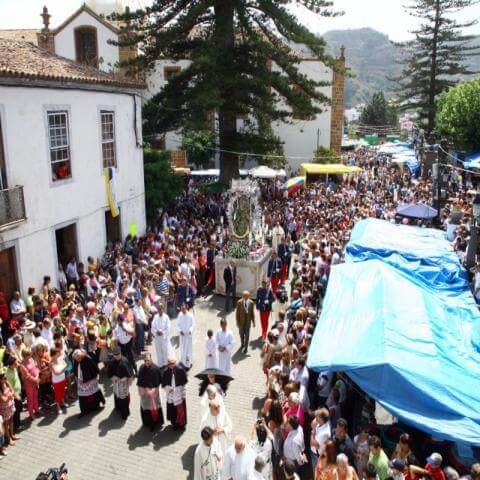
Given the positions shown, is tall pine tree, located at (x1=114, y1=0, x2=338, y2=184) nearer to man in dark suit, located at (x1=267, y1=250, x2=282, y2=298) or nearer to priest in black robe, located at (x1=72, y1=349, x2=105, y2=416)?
man in dark suit, located at (x1=267, y1=250, x2=282, y2=298)

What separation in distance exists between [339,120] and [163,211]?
22032 millimetres

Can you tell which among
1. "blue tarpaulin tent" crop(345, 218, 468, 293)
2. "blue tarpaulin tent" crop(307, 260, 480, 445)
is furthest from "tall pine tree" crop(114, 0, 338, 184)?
"blue tarpaulin tent" crop(307, 260, 480, 445)

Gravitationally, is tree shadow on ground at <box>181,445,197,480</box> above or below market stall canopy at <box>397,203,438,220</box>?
Result: below

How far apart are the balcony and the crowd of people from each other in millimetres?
1642

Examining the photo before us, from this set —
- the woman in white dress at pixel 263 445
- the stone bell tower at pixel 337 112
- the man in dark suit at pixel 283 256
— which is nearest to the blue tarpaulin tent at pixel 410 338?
the woman in white dress at pixel 263 445

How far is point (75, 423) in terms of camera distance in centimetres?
877

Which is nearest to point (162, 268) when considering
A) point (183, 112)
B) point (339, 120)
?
point (183, 112)

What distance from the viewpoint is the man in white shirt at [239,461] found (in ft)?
20.7

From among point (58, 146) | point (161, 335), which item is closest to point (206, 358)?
point (161, 335)

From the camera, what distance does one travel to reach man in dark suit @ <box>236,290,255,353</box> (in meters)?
11.3

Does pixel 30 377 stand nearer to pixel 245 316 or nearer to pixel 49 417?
pixel 49 417

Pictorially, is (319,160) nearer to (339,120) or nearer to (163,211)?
(339,120)

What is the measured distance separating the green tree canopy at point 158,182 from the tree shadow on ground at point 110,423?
1207 cm

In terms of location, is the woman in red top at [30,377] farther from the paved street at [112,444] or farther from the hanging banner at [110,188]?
the hanging banner at [110,188]
